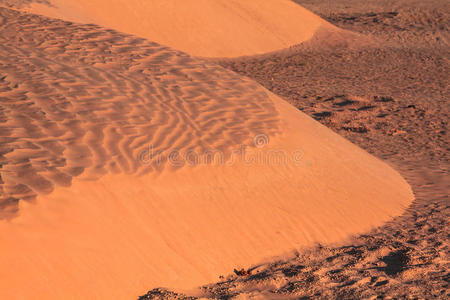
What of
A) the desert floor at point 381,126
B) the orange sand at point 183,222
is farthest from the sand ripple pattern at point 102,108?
the desert floor at point 381,126

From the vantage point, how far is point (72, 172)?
5.63 metres

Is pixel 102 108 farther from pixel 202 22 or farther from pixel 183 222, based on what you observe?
pixel 202 22

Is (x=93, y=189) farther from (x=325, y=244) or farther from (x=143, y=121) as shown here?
(x=325, y=244)

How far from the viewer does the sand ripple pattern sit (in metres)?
5.80

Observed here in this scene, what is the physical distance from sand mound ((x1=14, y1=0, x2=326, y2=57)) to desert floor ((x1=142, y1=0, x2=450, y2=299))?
1214mm

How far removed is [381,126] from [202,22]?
10.5 m

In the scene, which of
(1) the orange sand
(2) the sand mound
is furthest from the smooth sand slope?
(2) the sand mound

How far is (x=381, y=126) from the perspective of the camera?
12219 millimetres

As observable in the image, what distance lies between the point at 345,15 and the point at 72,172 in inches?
1018

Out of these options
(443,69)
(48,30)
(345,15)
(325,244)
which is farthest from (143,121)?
(345,15)

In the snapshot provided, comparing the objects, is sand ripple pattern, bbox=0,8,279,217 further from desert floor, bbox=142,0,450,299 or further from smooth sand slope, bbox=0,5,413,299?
desert floor, bbox=142,0,450,299

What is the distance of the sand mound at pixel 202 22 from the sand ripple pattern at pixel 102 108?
6492 millimetres

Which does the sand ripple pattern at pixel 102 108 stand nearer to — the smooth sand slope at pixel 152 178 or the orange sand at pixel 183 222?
the smooth sand slope at pixel 152 178

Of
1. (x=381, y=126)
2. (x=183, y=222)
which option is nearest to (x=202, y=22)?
(x=381, y=126)
